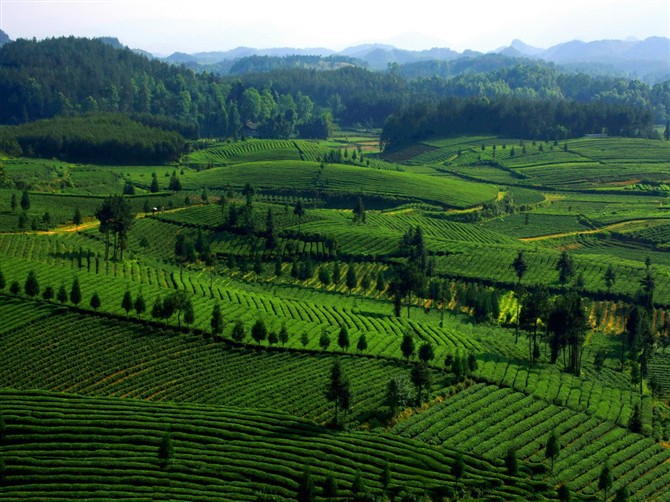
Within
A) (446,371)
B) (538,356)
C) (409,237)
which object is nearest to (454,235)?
(409,237)

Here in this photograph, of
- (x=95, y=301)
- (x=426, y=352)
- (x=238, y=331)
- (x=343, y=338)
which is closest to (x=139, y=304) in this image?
(x=95, y=301)

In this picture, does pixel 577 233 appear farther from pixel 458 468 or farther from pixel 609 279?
pixel 458 468

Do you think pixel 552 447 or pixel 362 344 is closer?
pixel 552 447

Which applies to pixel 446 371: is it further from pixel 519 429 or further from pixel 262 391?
pixel 262 391

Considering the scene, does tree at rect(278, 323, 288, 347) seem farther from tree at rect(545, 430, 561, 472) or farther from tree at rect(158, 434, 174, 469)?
tree at rect(545, 430, 561, 472)

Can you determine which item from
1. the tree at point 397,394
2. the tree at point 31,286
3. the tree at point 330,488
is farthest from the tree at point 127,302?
the tree at point 330,488

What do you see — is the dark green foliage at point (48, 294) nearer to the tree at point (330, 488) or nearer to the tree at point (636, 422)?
the tree at point (330, 488)

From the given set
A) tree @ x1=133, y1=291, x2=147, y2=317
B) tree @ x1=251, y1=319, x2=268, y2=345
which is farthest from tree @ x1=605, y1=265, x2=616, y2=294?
tree @ x1=133, y1=291, x2=147, y2=317
